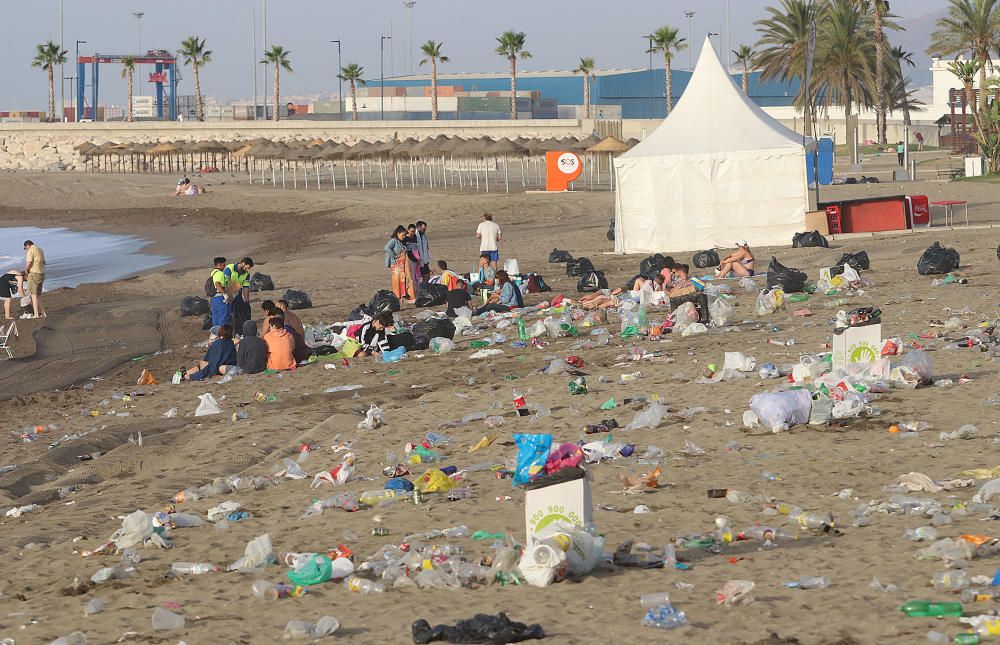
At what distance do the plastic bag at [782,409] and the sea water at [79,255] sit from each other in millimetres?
20693

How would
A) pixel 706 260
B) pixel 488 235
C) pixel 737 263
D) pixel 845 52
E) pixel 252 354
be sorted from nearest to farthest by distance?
pixel 252 354
pixel 737 263
pixel 488 235
pixel 706 260
pixel 845 52

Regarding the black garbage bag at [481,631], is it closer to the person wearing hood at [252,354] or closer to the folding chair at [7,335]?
the person wearing hood at [252,354]

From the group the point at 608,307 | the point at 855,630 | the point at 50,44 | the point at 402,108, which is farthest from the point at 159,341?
the point at 50,44

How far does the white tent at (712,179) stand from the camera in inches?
915

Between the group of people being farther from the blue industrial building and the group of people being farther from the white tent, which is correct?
→ the blue industrial building

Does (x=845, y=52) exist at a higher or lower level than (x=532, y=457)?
higher

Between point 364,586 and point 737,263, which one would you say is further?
point 737,263

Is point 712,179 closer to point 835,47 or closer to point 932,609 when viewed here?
point 932,609

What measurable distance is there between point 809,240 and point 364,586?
57.7ft

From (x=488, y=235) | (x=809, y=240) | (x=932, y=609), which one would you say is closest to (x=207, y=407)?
(x=932, y=609)

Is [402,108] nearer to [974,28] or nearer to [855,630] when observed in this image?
[974,28]

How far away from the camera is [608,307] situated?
15.6 meters

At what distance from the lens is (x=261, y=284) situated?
21828mm

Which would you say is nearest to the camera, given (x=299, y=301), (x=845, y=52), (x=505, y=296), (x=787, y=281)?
(x=787, y=281)
